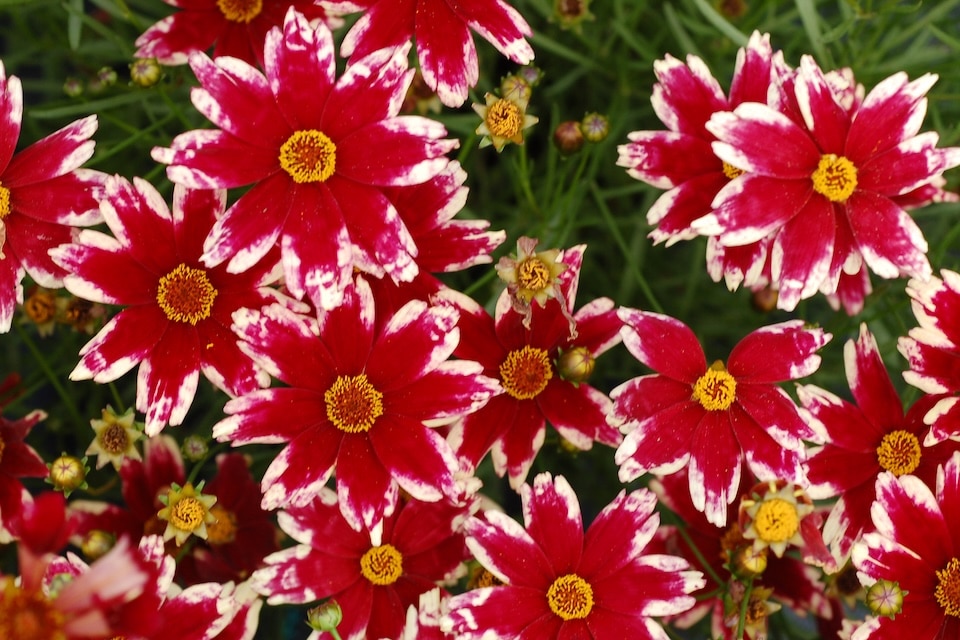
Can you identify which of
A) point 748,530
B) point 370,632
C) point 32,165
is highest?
point 32,165

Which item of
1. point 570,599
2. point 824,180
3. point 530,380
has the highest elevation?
point 824,180

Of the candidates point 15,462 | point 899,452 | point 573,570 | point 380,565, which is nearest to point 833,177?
point 899,452

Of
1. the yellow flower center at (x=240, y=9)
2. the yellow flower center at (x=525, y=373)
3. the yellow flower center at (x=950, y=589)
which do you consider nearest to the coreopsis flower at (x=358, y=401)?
the yellow flower center at (x=525, y=373)

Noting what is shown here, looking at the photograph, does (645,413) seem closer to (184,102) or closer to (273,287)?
(273,287)

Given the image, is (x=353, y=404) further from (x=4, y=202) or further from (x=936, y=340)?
(x=936, y=340)

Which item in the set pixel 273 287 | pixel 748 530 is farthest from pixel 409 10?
pixel 748 530

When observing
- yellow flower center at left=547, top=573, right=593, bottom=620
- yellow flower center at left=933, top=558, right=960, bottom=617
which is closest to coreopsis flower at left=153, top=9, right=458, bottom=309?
yellow flower center at left=547, top=573, right=593, bottom=620
